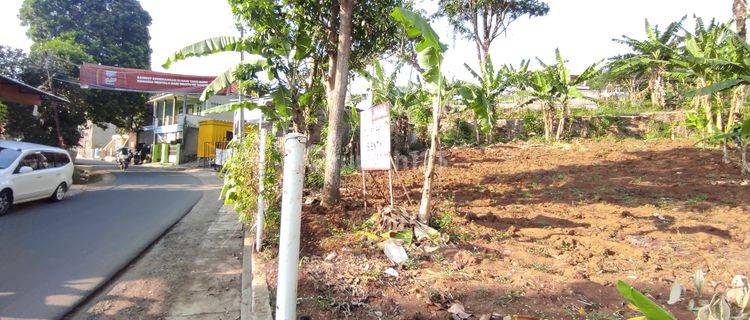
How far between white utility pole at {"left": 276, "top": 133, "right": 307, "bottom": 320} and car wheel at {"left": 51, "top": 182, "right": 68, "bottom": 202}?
11351mm

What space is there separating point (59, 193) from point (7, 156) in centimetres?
181

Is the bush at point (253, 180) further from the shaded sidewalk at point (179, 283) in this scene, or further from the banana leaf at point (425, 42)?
the banana leaf at point (425, 42)

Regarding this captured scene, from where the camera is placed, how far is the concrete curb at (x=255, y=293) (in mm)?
3756

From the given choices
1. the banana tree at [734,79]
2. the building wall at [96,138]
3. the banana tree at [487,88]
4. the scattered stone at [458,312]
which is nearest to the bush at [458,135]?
the banana tree at [487,88]

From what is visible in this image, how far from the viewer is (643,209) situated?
6.23m

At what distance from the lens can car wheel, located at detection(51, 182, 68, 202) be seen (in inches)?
434

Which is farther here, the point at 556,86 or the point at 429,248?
the point at 556,86

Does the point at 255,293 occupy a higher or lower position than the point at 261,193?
lower

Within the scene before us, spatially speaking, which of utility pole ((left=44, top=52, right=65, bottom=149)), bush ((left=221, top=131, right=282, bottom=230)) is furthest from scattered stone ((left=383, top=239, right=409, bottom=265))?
utility pole ((left=44, top=52, right=65, bottom=149))

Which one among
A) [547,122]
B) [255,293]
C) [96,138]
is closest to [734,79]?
[255,293]

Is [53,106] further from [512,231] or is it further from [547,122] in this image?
[512,231]

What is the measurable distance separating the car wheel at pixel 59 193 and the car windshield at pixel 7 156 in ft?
4.87

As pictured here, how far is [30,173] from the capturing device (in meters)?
10.0

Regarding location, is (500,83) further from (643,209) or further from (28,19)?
(28,19)
